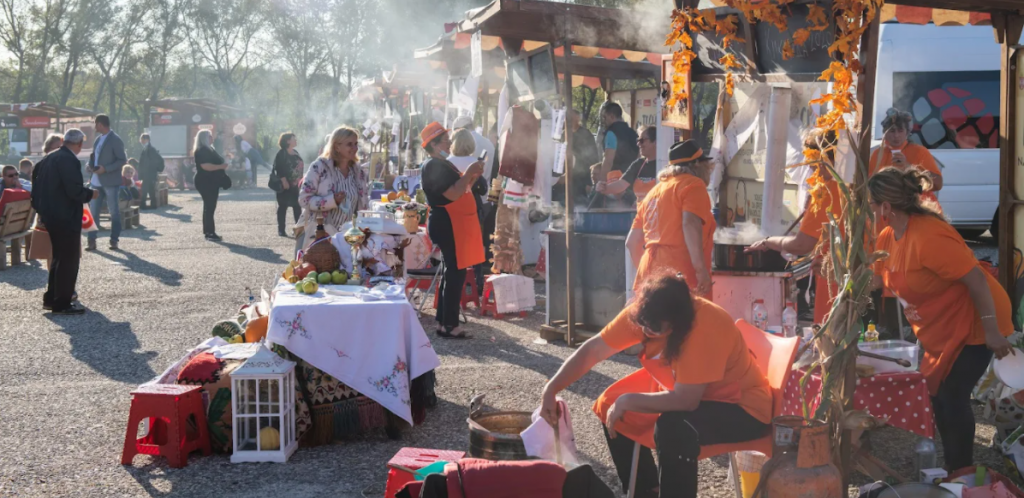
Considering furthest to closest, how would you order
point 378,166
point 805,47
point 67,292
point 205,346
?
1. point 378,166
2. point 67,292
3. point 205,346
4. point 805,47

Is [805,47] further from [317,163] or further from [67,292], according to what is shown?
[67,292]

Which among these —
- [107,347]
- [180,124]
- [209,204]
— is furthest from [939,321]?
[180,124]

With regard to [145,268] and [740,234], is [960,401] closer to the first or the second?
[740,234]

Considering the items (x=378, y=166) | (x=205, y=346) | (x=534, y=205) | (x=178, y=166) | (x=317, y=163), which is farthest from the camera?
(x=178, y=166)

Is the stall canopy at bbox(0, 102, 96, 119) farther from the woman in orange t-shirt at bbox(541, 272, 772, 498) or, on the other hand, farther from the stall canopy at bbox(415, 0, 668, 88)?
the woman in orange t-shirt at bbox(541, 272, 772, 498)

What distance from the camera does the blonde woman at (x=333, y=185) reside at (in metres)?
7.22

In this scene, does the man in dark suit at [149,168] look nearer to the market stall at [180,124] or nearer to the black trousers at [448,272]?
the market stall at [180,124]

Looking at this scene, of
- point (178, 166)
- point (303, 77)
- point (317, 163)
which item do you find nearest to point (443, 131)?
point (317, 163)

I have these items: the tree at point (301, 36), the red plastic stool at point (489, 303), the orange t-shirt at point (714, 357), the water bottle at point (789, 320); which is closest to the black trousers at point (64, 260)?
the red plastic stool at point (489, 303)

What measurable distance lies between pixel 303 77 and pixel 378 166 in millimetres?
31275

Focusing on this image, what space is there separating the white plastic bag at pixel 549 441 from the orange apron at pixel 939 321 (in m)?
1.61

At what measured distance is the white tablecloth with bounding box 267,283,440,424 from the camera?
205 inches

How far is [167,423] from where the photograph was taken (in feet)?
16.2

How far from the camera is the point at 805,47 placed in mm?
4969
